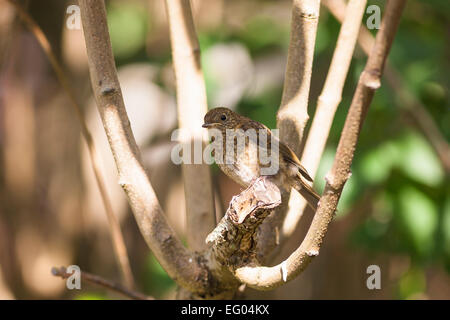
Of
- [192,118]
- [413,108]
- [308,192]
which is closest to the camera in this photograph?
[192,118]

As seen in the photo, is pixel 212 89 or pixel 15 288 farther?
pixel 15 288

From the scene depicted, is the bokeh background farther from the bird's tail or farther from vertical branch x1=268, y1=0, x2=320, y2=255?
vertical branch x1=268, y1=0, x2=320, y2=255

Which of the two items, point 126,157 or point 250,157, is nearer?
point 126,157

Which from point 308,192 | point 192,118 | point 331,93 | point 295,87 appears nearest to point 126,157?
point 192,118

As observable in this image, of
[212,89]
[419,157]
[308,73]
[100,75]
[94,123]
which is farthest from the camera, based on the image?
[94,123]

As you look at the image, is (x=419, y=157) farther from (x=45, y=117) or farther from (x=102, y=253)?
(x=45, y=117)

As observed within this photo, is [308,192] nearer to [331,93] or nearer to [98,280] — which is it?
[331,93]
